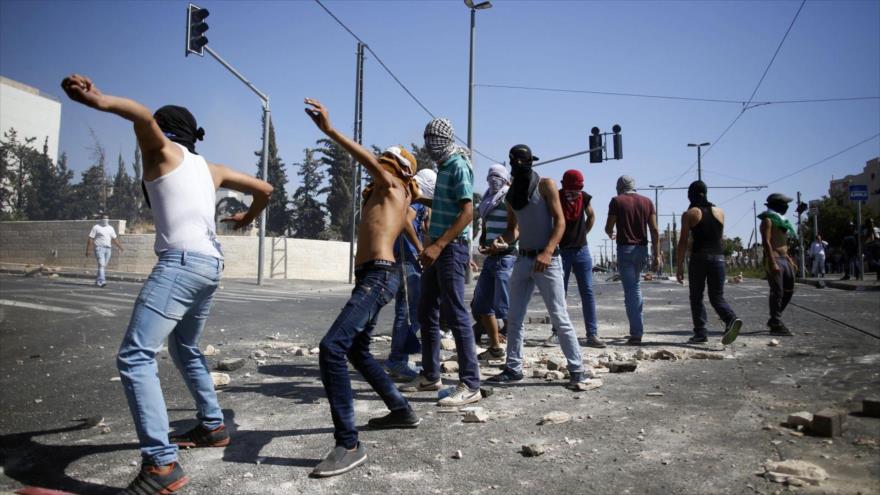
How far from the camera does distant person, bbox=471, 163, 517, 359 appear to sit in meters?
5.64

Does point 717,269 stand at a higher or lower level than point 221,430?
higher

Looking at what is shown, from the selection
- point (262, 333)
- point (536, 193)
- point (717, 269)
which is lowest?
point (262, 333)

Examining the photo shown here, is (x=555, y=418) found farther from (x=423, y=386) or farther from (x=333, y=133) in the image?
(x=333, y=133)

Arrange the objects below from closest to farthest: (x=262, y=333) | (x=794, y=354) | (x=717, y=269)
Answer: (x=794, y=354) < (x=717, y=269) < (x=262, y=333)

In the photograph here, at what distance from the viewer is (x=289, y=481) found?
2715 millimetres

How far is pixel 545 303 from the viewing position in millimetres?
4480

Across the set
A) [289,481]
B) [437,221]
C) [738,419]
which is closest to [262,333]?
[437,221]

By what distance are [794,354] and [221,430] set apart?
211 inches

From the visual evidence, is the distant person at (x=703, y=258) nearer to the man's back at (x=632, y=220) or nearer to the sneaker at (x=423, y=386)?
the man's back at (x=632, y=220)

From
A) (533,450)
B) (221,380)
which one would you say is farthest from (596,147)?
(533,450)

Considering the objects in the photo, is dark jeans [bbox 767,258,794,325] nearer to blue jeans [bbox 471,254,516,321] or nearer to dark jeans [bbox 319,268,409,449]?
blue jeans [bbox 471,254,516,321]

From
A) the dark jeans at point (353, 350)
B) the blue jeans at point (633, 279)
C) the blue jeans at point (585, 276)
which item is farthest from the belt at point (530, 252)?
the blue jeans at point (633, 279)

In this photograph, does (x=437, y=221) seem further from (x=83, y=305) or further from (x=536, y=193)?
(x=83, y=305)

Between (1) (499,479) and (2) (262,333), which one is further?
(2) (262,333)
